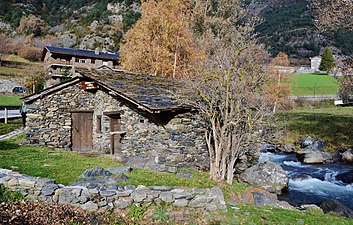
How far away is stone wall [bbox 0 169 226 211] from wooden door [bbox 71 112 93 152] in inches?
275

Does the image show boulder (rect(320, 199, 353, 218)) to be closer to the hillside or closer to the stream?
the stream

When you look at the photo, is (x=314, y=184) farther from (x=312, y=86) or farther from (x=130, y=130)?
(x=312, y=86)

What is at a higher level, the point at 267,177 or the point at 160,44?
the point at 160,44

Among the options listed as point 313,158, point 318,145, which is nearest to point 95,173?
point 313,158

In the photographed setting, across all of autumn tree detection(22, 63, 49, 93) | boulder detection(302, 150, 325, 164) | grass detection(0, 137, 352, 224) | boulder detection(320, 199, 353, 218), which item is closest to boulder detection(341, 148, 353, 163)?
boulder detection(302, 150, 325, 164)

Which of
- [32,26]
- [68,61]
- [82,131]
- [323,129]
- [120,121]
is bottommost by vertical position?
[323,129]

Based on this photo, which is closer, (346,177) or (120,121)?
(120,121)

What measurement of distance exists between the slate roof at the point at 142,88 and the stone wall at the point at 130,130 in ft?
2.14

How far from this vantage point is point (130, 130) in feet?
37.8

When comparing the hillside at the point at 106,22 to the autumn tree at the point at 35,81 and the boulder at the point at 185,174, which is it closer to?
the autumn tree at the point at 35,81

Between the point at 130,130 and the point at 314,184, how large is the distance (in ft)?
27.5

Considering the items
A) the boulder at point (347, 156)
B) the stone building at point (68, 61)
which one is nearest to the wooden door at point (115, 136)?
the boulder at point (347, 156)

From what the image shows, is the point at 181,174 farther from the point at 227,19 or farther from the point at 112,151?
the point at 227,19

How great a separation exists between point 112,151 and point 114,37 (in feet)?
214
